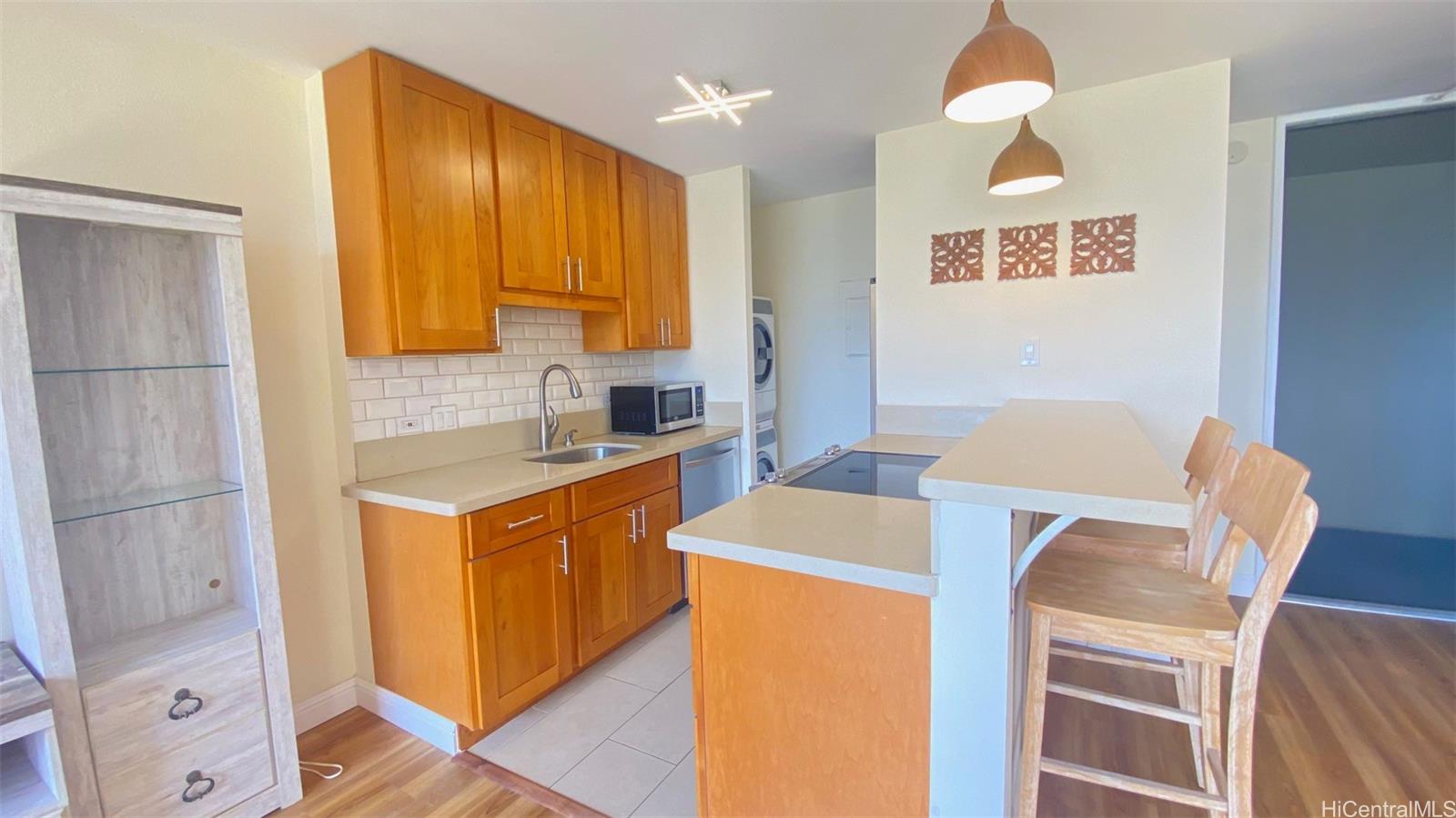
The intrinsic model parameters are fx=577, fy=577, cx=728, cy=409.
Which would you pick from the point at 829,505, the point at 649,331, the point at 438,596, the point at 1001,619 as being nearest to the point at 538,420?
the point at 649,331

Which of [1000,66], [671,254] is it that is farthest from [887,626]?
[671,254]

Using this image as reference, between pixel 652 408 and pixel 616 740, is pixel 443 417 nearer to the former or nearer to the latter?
pixel 652 408

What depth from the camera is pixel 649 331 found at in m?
3.19

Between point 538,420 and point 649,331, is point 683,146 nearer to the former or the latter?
point 649,331

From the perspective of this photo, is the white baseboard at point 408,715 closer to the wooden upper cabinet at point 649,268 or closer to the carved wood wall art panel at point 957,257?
the wooden upper cabinet at point 649,268

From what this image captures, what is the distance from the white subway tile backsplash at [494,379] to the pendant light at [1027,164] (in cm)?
211

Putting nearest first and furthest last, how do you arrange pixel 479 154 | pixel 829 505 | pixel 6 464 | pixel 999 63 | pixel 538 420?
pixel 999 63
pixel 6 464
pixel 829 505
pixel 479 154
pixel 538 420

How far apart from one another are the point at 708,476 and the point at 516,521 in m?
1.23

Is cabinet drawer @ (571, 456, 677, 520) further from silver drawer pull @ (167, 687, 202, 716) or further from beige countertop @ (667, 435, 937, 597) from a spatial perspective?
silver drawer pull @ (167, 687, 202, 716)

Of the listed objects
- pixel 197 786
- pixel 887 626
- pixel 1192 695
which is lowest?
pixel 197 786

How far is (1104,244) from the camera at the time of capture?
2426mm

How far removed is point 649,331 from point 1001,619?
8.30 ft

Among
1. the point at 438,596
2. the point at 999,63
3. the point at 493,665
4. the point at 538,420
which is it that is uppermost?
the point at 999,63

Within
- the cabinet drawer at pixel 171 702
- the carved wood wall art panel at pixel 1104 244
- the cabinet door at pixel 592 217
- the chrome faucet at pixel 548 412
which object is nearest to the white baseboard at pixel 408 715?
the cabinet drawer at pixel 171 702
